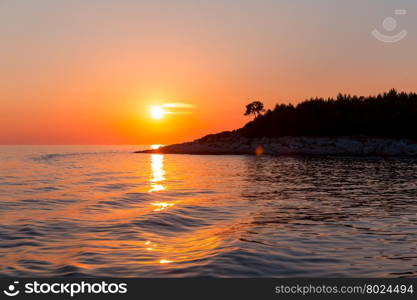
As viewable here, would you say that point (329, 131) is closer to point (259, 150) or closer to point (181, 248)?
point (259, 150)

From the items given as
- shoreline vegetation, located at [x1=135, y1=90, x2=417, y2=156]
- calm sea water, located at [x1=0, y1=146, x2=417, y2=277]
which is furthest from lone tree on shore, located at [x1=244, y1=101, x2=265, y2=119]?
calm sea water, located at [x1=0, y1=146, x2=417, y2=277]

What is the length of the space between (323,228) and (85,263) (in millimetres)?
7740

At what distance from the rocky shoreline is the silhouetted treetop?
8.17 meters

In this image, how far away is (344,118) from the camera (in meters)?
103

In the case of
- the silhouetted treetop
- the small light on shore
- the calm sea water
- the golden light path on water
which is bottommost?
the golden light path on water

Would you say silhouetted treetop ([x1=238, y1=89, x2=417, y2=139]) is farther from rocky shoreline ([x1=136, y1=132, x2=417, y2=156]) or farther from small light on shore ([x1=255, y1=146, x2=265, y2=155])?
small light on shore ([x1=255, y1=146, x2=265, y2=155])

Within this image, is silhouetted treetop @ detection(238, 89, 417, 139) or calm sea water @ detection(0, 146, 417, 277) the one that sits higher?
silhouetted treetop @ detection(238, 89, 417, 139)

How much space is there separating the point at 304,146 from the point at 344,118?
2189 centimetres

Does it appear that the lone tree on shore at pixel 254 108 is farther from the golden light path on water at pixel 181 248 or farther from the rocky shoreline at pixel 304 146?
the golden light path on water at pixel 181 248

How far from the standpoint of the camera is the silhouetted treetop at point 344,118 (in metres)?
96.9

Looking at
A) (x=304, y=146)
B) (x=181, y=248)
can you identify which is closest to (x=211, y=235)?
(x=181, y=248)

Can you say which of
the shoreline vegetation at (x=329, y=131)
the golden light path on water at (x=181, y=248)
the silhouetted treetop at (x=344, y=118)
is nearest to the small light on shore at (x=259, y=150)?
the shoreline vegetation at (x=329, y=131)

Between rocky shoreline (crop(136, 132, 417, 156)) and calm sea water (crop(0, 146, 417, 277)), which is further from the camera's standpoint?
rocky shoreline (crop(136, 132, 417, 156))

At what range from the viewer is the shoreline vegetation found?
278 feet
